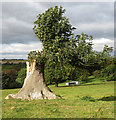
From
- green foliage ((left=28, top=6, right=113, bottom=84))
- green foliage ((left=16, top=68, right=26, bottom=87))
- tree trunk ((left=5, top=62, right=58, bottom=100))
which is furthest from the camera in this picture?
green foliage ((left=16, top=68, right=26, bottom=87))

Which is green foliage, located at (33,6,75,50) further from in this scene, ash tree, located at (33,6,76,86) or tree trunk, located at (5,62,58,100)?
tree trunk, located at (5,62,58,100)

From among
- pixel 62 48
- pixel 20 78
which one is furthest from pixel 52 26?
pixel 20 78

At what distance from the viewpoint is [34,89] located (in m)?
23.5

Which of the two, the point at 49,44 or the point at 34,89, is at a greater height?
the point at 49,44

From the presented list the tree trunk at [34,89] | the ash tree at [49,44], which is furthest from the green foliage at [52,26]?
the tree trunk at [34,89]

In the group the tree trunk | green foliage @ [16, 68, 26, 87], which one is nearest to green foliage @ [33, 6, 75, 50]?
the tree trunk

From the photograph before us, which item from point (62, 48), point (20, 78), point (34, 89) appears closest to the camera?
point (62, 48)

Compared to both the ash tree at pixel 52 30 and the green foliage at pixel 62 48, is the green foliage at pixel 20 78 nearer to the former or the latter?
the green foliage at pixel 62 48

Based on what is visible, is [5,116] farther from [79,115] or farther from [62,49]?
[62,49]

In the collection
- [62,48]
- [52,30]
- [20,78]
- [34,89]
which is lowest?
[20,78]

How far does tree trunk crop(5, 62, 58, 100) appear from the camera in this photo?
22.9 m

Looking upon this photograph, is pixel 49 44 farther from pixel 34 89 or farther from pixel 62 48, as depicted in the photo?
pixel 34 89

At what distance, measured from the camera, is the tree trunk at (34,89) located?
22891 mm

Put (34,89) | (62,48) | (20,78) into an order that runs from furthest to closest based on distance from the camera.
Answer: (20,78) < (34,89) < (62,48)
